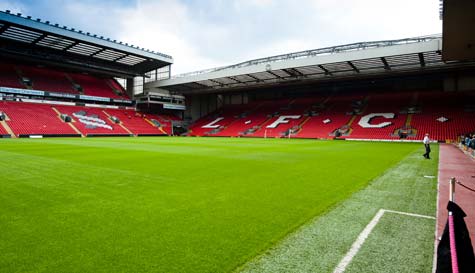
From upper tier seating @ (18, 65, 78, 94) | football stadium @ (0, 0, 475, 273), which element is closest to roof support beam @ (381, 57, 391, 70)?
football stadium @ (0, 0, 475, 273)

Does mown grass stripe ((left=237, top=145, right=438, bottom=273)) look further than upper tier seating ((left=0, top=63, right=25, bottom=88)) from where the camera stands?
No

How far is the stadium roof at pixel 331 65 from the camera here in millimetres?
30156

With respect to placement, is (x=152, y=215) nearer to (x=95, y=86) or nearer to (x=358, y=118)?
(x=358, y=118)

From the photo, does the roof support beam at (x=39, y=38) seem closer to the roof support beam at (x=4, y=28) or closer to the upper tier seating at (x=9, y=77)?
the roof support beam at (x=4, y=28)

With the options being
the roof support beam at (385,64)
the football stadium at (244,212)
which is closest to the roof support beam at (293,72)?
the roof support beam at (385,64)

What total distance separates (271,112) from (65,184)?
46.3 m

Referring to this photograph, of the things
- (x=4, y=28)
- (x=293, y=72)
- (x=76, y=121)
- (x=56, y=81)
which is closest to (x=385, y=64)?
(x=293, y=72)

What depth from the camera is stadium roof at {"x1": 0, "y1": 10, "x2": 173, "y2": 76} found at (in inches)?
1367

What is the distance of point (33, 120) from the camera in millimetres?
39281

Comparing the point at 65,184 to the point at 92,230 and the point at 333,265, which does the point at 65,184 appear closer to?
the point at 92,230

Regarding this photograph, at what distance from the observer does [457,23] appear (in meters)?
8.72

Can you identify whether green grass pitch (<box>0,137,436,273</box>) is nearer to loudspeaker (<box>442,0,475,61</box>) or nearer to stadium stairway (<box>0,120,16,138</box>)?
loudspeaker (<box>442,0,475,61</box>)

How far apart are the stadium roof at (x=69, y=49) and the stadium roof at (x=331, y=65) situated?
19.1 ft

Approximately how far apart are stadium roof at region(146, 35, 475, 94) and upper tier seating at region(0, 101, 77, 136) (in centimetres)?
1834
